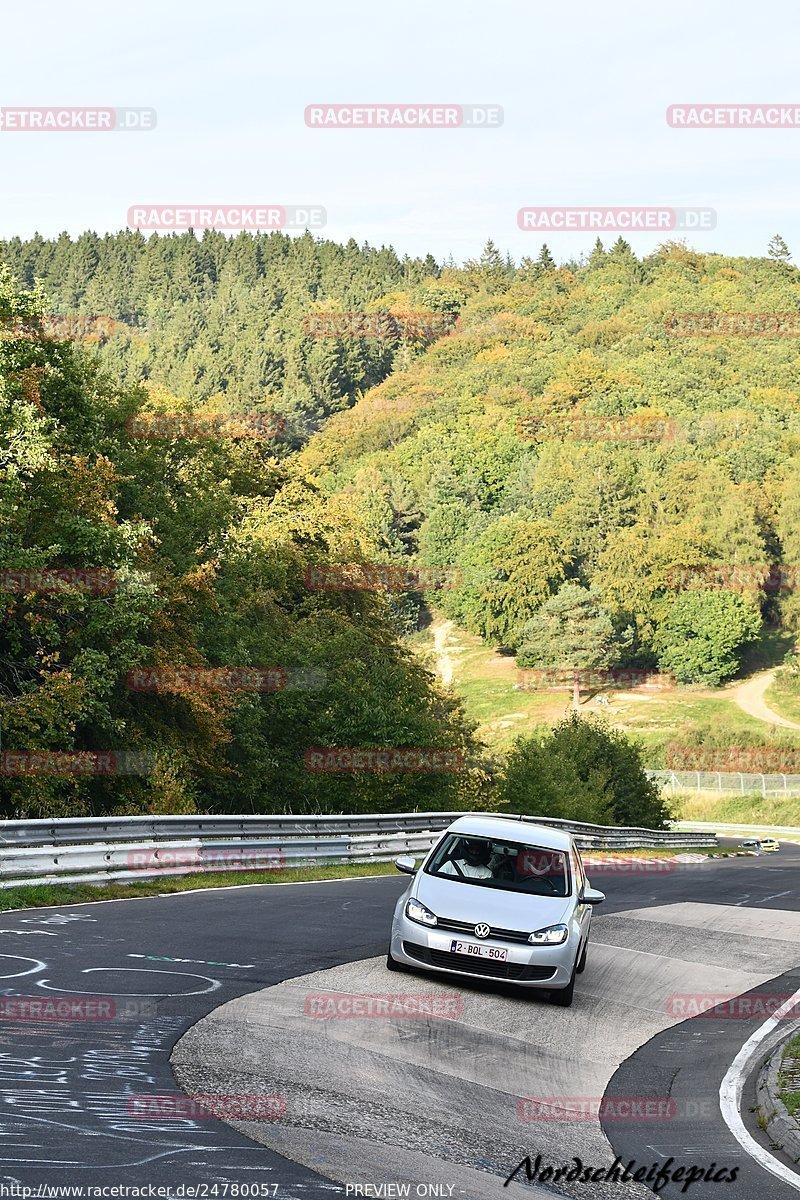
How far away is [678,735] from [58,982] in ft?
326

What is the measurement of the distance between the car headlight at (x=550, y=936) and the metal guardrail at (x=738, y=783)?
78673mm

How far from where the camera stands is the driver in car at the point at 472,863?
484 inches

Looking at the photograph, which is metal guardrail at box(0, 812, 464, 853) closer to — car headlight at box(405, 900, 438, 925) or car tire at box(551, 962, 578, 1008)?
car headlight at box(405, 900, 438, 925)

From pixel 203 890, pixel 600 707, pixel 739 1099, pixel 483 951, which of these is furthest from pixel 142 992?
pixel 600 707

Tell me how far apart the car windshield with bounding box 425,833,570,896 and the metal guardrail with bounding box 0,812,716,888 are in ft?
19.3

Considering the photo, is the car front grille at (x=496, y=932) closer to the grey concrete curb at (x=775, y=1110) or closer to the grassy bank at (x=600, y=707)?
the grey concrete curb at (x=775, y=1110)

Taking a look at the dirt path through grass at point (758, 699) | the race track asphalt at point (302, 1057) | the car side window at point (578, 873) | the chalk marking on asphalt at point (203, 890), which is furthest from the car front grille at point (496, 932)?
the dirt path through grass at point (758, 699)

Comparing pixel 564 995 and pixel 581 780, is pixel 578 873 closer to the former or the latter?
pixel 564 995

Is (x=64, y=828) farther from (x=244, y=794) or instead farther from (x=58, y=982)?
(x=244, y=794)

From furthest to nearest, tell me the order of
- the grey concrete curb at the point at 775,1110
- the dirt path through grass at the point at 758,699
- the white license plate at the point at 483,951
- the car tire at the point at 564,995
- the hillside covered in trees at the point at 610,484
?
1. the hillside covered in trees at the point at 610,484
2. the dirt path through grass at the point at 758,699
3. the car tire at the point at 564,995
4. the white license plate at the point at 483,951
5. the grey concrete curb at the point at 775,1110

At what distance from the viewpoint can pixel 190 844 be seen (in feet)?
65.1

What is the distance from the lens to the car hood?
11.5 m

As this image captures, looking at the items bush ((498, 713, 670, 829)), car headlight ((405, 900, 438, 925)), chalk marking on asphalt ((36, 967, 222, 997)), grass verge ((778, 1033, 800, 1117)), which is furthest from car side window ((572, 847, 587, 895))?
bush ((498, 713, 670, 829))

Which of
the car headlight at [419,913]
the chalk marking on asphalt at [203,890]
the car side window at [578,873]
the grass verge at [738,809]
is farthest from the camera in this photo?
the grass verge at [738,809]
